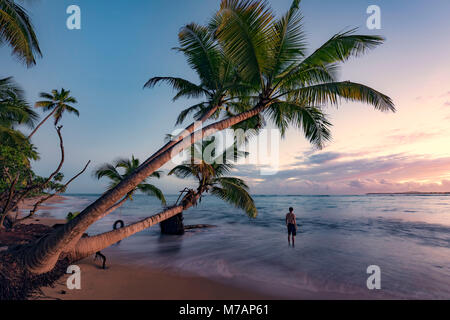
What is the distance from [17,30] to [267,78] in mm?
7197

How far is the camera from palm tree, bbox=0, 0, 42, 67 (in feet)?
17.9

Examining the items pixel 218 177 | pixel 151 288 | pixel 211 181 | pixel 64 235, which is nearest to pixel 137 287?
pixel 151 288

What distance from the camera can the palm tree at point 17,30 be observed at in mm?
5441

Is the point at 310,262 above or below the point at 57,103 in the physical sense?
below

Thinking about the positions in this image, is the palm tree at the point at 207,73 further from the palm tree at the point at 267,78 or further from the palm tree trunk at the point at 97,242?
the palm tree trunk at the point at 97,242

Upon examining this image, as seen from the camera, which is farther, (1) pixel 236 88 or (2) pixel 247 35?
(1) pixel 236 88

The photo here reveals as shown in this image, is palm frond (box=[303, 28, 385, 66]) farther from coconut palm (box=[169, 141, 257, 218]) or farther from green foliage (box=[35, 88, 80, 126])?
green foliage (box=[35, 88, 80, 126])

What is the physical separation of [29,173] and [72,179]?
2041 millimetres

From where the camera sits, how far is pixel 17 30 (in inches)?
217

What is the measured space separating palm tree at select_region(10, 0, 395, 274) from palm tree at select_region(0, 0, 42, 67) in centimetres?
494

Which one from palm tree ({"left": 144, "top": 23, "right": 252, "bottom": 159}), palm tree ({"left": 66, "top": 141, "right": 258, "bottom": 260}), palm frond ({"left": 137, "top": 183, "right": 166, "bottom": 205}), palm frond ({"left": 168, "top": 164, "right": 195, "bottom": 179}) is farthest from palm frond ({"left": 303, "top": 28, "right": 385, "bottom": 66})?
palm frond ({"left": 137, "top": 183, "right": 166, "bottom": 205})

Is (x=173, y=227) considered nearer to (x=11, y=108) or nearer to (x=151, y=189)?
(x=151, y=189)
